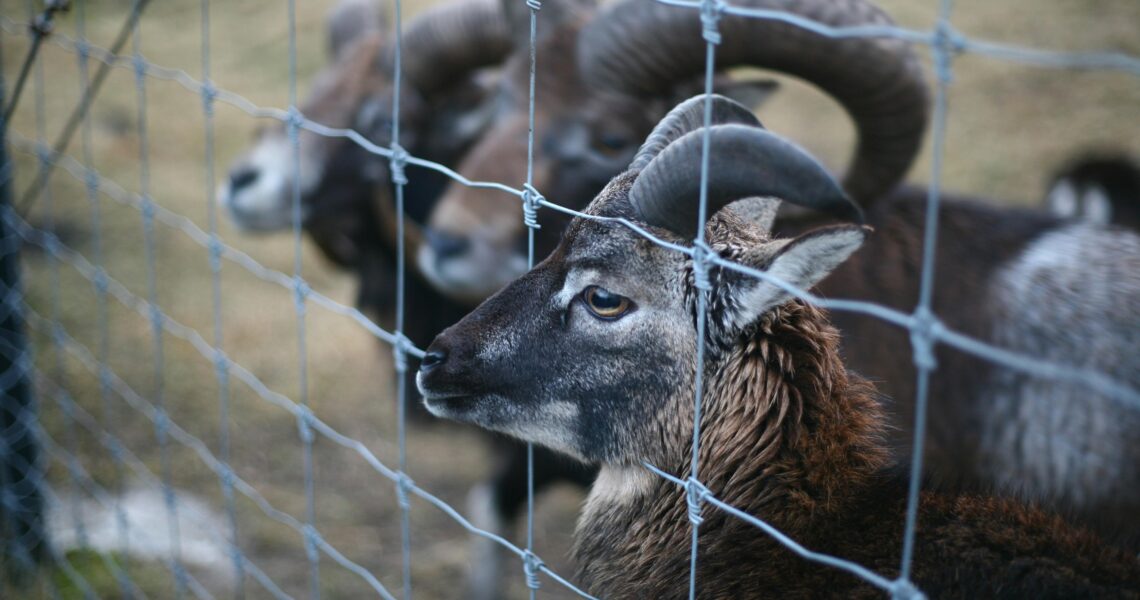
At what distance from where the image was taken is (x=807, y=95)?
9.91 m

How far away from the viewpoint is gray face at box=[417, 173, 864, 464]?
202 centimetres

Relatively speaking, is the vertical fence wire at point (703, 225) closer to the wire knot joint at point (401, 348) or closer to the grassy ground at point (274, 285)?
the wire knot joint at point (401, 348)

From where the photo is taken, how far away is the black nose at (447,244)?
3895mm

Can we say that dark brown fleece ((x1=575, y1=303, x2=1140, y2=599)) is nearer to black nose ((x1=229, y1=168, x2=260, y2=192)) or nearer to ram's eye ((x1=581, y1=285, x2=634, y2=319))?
ram's eye ((x1=581, y1=285, x2=634, y2=319))

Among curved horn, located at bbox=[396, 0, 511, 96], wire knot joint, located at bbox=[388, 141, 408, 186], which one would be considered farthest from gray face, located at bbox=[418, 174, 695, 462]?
curved horn, located at bbox=[396, 0, 511, 96]

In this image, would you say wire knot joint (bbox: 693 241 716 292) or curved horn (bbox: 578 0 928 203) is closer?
wire knot joint (bbox: 693 241 716 292)

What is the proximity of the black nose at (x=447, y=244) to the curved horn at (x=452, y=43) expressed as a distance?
1279 mm

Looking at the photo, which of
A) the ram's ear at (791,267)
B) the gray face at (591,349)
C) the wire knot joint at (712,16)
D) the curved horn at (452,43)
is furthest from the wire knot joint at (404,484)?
the curved horn at (452,43)

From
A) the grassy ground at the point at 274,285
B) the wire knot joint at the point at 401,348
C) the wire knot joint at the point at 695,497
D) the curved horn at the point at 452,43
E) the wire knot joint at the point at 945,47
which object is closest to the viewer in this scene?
the wire knot joint at the point at 945,47

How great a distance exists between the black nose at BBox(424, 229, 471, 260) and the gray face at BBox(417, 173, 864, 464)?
178cm

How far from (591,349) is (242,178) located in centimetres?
344

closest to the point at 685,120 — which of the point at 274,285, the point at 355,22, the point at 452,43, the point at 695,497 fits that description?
the point at 695,497

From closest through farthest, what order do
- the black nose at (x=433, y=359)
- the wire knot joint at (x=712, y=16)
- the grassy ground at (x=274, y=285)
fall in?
the wire knot joint at (x=712, y=16) < the black nose at (x=433, y=359) < the grassy ground at (x=274, y=285)

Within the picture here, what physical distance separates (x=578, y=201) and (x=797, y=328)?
6.74 feet
